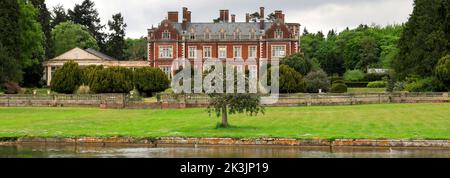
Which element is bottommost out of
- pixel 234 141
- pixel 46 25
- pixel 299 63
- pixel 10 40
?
pixel 234 141

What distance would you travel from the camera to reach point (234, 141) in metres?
28.6

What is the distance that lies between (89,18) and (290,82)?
193 feet

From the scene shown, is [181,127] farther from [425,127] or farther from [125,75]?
[125,75]

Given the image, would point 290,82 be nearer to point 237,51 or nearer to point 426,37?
point 426,37

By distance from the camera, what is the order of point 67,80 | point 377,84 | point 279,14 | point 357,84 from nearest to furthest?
1. point 67,80
2. point 377,84
3. point 357,84
4. point 279,14

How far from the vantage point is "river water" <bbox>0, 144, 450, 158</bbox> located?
2494cm

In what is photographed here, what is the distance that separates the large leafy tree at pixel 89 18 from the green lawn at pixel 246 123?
217 ft

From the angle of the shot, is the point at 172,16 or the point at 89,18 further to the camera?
the point at 89,18

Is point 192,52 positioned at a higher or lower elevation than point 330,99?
higher

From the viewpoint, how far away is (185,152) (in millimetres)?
26125

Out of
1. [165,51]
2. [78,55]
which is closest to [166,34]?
[165,51]

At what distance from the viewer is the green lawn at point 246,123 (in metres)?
30.2
